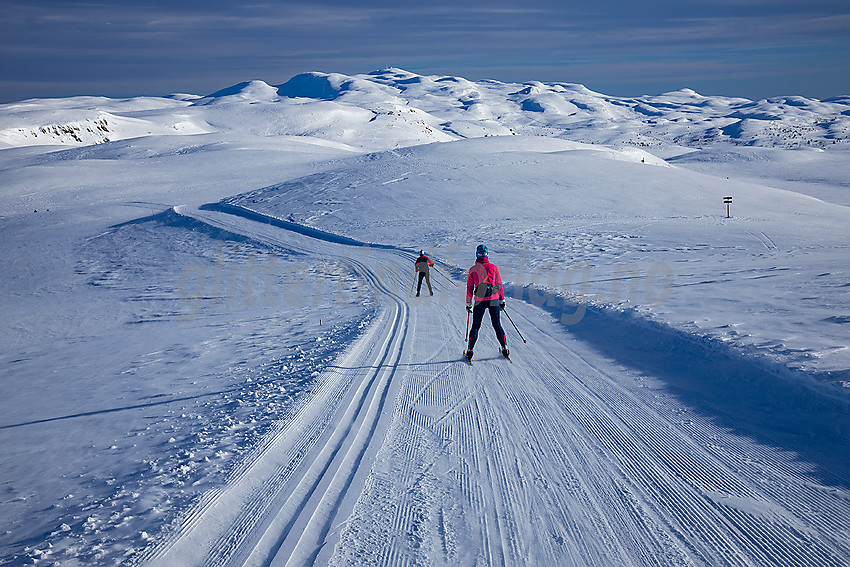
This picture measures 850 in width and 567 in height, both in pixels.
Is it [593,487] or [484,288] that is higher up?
[484,288]

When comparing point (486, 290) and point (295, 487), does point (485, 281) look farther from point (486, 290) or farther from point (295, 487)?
point (295, 487)

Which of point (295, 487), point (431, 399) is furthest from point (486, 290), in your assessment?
point (295, 487)

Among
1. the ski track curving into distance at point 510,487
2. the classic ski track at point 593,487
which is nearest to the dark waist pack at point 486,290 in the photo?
the ski track curving into distance at point 510,487

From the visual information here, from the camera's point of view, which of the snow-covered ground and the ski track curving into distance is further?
the snow-covered ground

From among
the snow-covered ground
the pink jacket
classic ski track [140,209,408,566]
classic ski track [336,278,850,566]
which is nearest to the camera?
classic ski track [336,278,850,566]

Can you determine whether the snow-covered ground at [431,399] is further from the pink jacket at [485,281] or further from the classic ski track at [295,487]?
the pink jacket at [485,281]

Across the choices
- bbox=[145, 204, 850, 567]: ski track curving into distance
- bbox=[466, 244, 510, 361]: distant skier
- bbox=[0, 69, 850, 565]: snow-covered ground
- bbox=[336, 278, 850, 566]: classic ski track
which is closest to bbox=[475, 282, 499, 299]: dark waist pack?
bbox=[466, 244, 510, 361]: distant skier

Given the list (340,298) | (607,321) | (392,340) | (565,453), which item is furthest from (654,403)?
(340,298)

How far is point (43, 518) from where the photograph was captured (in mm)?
5129

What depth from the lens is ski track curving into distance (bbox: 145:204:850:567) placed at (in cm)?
432

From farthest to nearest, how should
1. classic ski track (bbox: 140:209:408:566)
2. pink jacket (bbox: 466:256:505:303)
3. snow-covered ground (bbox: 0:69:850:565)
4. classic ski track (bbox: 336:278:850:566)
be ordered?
pink jacket (bbox: 466:256:505:303) → snow-covered ground (bbox: 0:69:850:565) → classic ski track (bbox: 140:209:408:566) → classic ski track (bbox: 336:278:850:566)

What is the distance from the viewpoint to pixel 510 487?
5.18 meters

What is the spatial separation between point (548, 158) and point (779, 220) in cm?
1646

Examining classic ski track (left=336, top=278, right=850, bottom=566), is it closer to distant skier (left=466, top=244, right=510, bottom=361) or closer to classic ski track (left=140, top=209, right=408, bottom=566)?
classic ski track (left=140, top=209, right=408, bottom=566)
